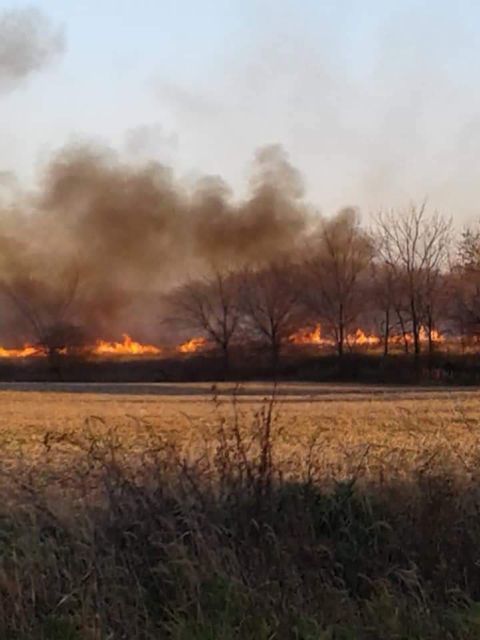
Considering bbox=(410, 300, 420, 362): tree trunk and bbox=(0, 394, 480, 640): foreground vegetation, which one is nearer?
bbox=(0, 394, 480, 640): foreground vegetation

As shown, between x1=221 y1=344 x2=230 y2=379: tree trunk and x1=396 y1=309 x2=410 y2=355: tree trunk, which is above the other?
x1=396 y1=309 x2=410 y2=355: tree trunk

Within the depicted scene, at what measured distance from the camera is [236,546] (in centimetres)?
606

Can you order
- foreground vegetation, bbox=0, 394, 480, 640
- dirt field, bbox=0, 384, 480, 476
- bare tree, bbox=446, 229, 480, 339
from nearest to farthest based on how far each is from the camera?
foreground vegetation, bbox=0, 394, 480, 640 < dirt field, bbox=0, 384, 480, 476 < bare tree, bbox=446, 229, 480, 339

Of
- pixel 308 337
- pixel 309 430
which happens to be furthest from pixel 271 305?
pixel 309 430

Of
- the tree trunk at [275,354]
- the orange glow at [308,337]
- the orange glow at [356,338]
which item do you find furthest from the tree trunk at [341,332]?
the tree trunk at [275,354]

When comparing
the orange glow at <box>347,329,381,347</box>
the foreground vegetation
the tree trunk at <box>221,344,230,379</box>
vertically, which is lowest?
the foreground vegetation

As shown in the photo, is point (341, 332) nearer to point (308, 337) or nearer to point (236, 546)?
point (308, 337)

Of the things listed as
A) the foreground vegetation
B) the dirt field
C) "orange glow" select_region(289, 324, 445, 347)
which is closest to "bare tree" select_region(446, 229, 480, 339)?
"orange glow" select_region(289, 324, 445, 347)

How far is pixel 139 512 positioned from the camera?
6336 millimetres

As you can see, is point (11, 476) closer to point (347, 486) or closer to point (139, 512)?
point (139, 512)

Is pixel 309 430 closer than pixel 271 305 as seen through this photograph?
Yes

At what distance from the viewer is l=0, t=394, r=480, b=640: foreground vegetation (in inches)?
206

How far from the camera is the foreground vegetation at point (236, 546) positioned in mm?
5227

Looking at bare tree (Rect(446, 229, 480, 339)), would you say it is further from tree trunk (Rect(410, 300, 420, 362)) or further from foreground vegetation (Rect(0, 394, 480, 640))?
foreground vegetation (Rect(0, 394, 480, 640))
